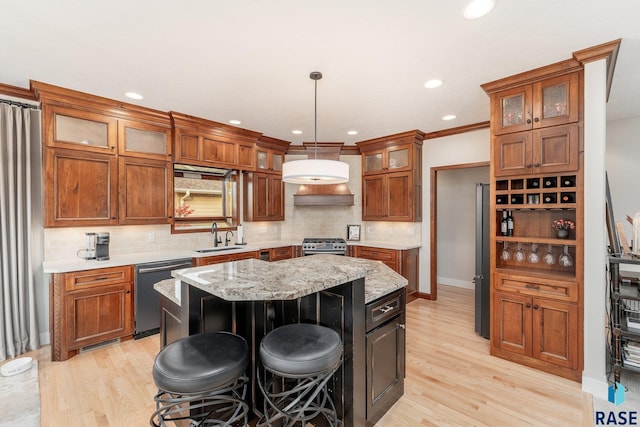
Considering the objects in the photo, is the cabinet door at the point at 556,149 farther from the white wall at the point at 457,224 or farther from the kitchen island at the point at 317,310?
the white wall at the point at 457,224

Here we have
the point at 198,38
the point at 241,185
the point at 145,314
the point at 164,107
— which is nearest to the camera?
the point at 198,38

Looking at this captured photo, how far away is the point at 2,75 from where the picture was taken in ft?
8.55

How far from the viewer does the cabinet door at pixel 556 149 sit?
2.41 meters

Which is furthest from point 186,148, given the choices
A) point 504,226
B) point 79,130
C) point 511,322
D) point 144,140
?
point 511,322

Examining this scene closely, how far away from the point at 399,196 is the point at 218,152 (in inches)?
116

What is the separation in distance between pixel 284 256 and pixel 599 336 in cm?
379

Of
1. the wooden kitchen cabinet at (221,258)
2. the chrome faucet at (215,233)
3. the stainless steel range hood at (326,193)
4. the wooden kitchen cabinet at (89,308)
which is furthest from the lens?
the stainless steel range hood at (326,193)

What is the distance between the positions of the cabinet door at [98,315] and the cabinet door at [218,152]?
1920 millimetres

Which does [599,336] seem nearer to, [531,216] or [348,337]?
[531,216]

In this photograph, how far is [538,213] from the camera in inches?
113

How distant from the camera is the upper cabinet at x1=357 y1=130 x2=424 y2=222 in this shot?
181 inches

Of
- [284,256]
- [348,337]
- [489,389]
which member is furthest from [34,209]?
[489,389]

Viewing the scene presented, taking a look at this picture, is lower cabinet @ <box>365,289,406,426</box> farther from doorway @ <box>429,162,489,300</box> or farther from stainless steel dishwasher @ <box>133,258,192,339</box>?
doorway @ <box>429,162,489,300</box>

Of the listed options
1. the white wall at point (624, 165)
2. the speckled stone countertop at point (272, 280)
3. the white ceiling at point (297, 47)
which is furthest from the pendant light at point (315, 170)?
the white wall at point (624, 165)
